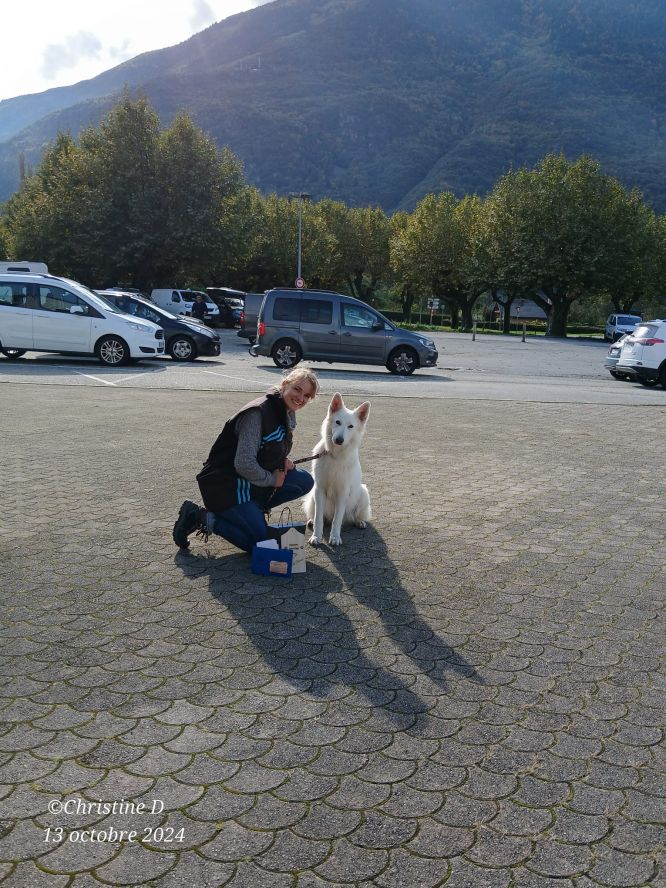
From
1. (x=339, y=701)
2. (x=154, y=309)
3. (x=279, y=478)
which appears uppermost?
(x=154, y=309)

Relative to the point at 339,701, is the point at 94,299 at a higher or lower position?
higher

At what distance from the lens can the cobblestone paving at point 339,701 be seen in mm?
2525

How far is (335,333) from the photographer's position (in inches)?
837

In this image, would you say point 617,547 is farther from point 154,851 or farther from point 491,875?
point 154,851

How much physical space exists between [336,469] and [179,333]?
18480mm

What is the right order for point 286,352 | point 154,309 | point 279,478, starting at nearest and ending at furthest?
point 279,478 < point 286,352 < point 154,309

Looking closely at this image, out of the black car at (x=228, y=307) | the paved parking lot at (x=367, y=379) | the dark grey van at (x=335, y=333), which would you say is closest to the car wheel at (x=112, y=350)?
the paved parking lot at (x=367, y=379)

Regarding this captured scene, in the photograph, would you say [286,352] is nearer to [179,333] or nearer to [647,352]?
[179,333]

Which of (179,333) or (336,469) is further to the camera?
(179,333)

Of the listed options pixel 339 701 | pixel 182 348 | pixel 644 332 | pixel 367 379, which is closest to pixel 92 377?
pixel 182 348

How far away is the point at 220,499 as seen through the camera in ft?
17.5

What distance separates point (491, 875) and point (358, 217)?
82377 mm

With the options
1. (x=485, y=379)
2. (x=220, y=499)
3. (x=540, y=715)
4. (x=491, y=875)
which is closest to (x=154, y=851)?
A: (x=491, y=875)

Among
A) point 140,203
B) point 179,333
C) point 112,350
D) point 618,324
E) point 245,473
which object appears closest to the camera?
point 245,473
